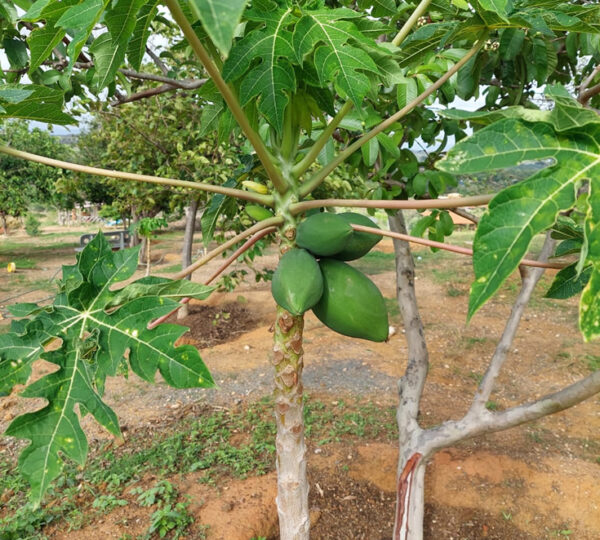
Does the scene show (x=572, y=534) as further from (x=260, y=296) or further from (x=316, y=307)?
(x=260, y=296)

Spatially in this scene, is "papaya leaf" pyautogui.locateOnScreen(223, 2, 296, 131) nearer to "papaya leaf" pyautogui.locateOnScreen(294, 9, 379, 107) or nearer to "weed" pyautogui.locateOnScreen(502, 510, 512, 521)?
"papaya leaf" pyautogui.locateOnScreen(294, 9, 379, 107)

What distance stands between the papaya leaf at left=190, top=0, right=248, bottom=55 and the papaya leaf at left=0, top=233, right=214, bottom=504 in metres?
0.62

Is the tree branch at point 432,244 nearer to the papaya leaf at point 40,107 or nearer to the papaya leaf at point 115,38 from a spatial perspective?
the papaya leaf at point 115,38

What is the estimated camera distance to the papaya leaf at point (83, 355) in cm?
90

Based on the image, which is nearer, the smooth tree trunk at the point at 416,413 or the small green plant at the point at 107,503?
the smooth tree trunk at the point at 416,413

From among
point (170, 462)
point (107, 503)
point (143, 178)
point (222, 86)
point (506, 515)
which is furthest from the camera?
point (170, 462)

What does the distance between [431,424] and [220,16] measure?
333 cm

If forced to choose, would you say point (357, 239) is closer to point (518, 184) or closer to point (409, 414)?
point (518, 184)

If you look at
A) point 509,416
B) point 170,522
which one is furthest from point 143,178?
point 170,522

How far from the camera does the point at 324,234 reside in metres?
1.04

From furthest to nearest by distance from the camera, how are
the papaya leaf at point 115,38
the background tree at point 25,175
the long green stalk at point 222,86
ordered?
the background tree at point 25,175 < the papaya leaf at point 115,38 < the long green stalk at point 222,86

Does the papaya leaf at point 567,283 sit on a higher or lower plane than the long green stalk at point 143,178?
lower

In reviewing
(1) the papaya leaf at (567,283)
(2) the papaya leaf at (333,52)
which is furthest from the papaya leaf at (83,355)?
(1) the papaya leaf at (567,283)

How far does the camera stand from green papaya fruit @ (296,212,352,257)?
1.03 metres
